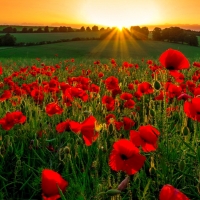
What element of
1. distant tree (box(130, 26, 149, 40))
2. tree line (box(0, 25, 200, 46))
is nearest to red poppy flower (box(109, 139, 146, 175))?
tree line (box(0, 25, 200, 46))

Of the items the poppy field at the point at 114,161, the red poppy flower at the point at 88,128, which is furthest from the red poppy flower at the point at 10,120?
the red poppy flower at the point at 88,128

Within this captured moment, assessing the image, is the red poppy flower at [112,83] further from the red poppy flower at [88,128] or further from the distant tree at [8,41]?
the distant tree at [8,41]

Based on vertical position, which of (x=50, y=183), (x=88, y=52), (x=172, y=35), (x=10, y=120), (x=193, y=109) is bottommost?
(x=88, y=52)

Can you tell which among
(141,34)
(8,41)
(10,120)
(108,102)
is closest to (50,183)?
(10,120)

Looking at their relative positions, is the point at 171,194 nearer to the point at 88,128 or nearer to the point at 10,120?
the point at 88,128

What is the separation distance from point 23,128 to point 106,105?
0.80 meters

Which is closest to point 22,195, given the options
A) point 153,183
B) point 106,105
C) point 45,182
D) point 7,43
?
point 153,183

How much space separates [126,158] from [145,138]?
172 millimetres

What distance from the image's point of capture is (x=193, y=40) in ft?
157

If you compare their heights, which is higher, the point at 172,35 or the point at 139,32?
the point at 139,32

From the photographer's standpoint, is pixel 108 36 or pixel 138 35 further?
pixel 138 35

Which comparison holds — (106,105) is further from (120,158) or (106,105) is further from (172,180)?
(120,158)

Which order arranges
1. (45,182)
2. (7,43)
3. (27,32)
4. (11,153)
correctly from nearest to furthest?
1. (45,182)
2. (11,153)
3. (7,43)
4. (27,32)

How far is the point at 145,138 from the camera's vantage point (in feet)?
4.60
